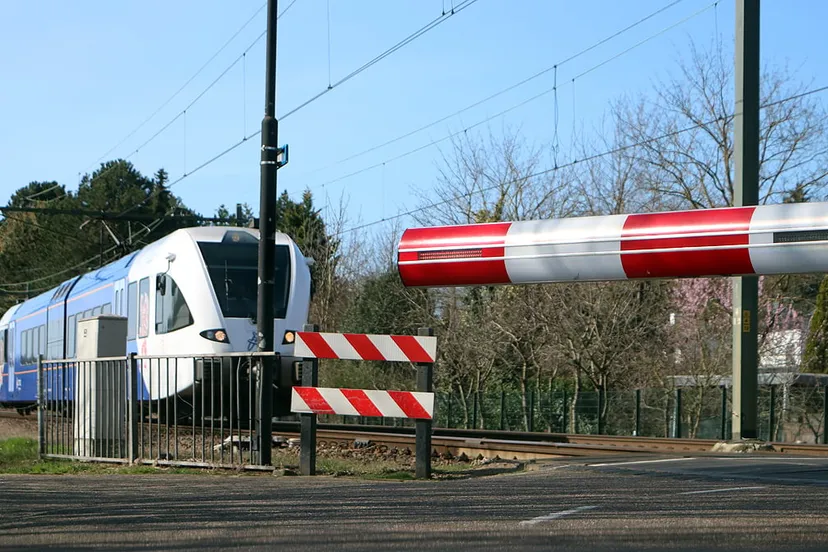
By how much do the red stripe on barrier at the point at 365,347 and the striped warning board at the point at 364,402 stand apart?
36 cm

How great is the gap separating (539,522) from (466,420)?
26.9m

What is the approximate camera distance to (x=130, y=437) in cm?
1348

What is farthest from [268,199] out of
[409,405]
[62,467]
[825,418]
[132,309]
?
[825,418]

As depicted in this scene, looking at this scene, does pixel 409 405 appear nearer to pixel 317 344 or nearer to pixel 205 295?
pixel 317 344

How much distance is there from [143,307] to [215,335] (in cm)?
223

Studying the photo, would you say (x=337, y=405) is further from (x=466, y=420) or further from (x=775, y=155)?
(x=775, y=155)

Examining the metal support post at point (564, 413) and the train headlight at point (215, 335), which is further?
the metal support post at point (564, 413)

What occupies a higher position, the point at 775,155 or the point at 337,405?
the point at 775,155

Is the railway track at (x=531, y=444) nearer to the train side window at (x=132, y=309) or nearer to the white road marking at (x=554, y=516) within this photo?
the train side window at (x=132, y=309)

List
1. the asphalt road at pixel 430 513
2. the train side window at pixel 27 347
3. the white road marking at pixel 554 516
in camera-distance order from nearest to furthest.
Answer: the asphalt road at pixel 430 513, the white road marking at pixel 554 516, the train side window at pixel 27 347

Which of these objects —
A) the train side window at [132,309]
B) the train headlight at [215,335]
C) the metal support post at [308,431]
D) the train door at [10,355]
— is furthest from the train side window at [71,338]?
the metal support post at [308,431]

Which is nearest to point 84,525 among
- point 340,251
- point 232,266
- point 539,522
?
point 539,522

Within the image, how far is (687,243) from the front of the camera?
13016 mm

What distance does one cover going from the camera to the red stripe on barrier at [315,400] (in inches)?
455
